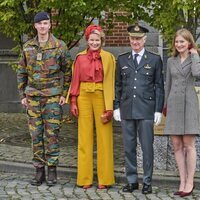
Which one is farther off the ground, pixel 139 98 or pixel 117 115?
pixel 139 98

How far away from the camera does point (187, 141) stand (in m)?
6.86

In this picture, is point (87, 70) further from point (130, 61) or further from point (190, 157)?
point (190, 157)

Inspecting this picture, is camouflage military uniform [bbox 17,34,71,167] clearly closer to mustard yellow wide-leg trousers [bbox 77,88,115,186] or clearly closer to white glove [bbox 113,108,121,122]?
mustard yellow wide-leg trousers [bbox 77,88,115,186]

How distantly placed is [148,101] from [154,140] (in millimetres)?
886

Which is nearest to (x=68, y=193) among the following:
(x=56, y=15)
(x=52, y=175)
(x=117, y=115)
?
(x=52, y=175)

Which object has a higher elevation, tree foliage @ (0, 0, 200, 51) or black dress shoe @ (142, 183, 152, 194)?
tree foliage @ (0, 0, 200, 51)

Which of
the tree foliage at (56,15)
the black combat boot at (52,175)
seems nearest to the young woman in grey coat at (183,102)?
the black combat boot at (52,175)

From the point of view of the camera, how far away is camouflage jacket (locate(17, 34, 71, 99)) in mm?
7164

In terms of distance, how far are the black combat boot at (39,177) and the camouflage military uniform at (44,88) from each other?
7 cm

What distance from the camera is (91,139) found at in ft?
23.7

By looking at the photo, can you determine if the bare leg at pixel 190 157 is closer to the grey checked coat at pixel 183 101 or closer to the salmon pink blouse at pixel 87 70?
the grey checked coat at pixel 183 101

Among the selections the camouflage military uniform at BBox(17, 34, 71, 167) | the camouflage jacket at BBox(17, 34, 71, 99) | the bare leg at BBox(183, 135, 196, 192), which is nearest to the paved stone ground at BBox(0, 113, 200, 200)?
the bare leg at BBox(183, 135, 196, 192)

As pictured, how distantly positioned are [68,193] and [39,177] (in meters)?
0.56

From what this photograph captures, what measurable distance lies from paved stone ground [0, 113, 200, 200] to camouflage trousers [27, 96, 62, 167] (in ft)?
1.17
